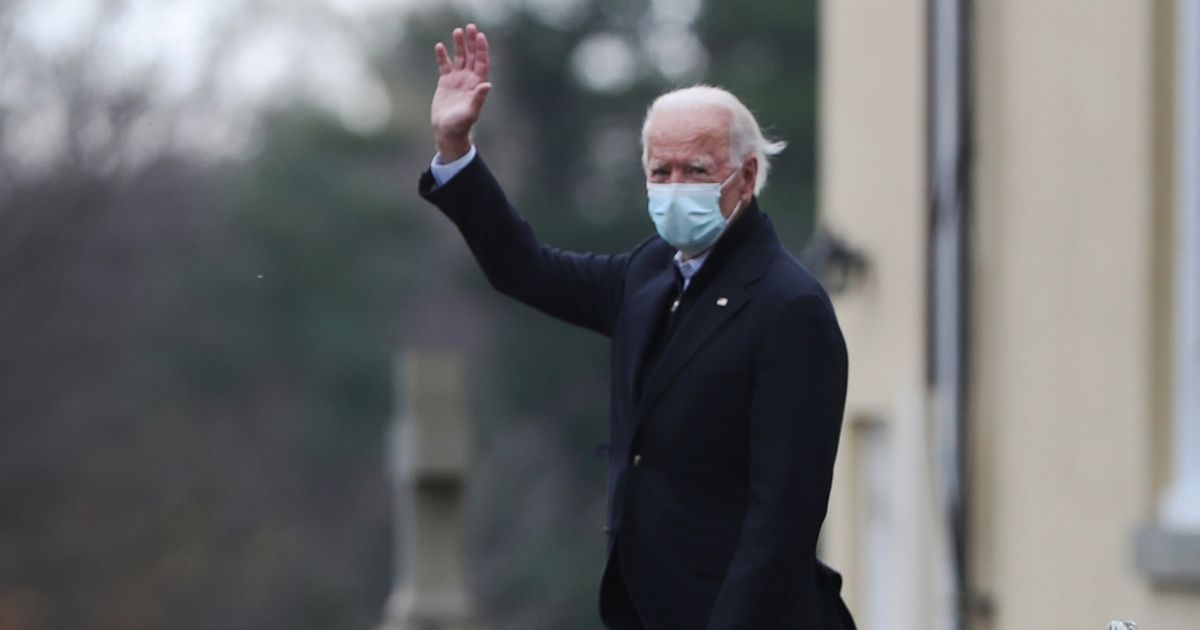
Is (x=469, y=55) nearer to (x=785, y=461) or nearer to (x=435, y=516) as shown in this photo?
(x=785, y=461)

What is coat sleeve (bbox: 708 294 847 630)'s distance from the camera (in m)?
4.46

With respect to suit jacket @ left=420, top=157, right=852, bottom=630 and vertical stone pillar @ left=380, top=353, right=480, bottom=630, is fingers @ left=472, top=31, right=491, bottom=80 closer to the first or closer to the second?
suit jacket @ left=420, top=157, right=852, bottom=630

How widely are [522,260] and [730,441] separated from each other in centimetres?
72

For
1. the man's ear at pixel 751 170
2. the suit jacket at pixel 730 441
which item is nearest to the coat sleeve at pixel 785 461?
the suit jacket at pixel 730 441

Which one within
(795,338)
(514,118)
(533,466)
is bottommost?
(533,466)

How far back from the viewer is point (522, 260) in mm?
5109

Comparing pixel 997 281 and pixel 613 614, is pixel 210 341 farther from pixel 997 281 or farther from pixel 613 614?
pixel 613 614

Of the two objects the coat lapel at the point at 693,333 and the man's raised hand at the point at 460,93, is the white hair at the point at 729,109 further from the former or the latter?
the man's raised hand at the point at 460,93

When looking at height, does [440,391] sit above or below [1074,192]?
below

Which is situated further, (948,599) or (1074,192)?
(948,599)

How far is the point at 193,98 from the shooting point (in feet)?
83.9

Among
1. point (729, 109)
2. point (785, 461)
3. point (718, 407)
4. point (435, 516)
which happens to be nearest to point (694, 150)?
point (729, 109)

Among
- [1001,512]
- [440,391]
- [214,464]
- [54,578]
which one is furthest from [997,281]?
[214,464]

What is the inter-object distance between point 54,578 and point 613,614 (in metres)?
26.6
